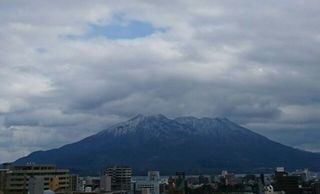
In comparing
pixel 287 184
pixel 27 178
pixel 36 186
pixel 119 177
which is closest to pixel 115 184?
pixel 119 177

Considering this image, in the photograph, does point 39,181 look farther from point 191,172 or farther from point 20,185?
point 191,172

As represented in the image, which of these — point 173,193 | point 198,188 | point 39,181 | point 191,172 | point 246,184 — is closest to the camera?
point 39,181

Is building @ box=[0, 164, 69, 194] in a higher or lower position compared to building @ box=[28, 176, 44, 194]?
higher

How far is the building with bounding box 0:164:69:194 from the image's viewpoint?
2835 inches

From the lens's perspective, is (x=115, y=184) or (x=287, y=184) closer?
(x=287, y=184)

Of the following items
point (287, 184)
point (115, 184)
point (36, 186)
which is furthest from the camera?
point (115, 184)

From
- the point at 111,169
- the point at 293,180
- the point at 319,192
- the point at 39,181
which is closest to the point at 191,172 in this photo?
the point at 111,169

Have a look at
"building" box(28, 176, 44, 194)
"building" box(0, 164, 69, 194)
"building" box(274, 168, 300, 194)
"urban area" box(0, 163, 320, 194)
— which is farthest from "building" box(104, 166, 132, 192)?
"building" box(28, 176, 44, 194)

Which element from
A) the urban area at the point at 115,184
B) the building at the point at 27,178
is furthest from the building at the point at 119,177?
the building at the point at 27,178

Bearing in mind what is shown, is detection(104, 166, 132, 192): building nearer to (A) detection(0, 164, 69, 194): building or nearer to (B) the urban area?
(B) the urban area

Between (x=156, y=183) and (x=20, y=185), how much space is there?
128 ft

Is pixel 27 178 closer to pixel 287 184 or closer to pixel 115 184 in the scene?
pixel 115 184

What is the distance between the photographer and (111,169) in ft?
394

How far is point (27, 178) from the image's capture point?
7225 cm
